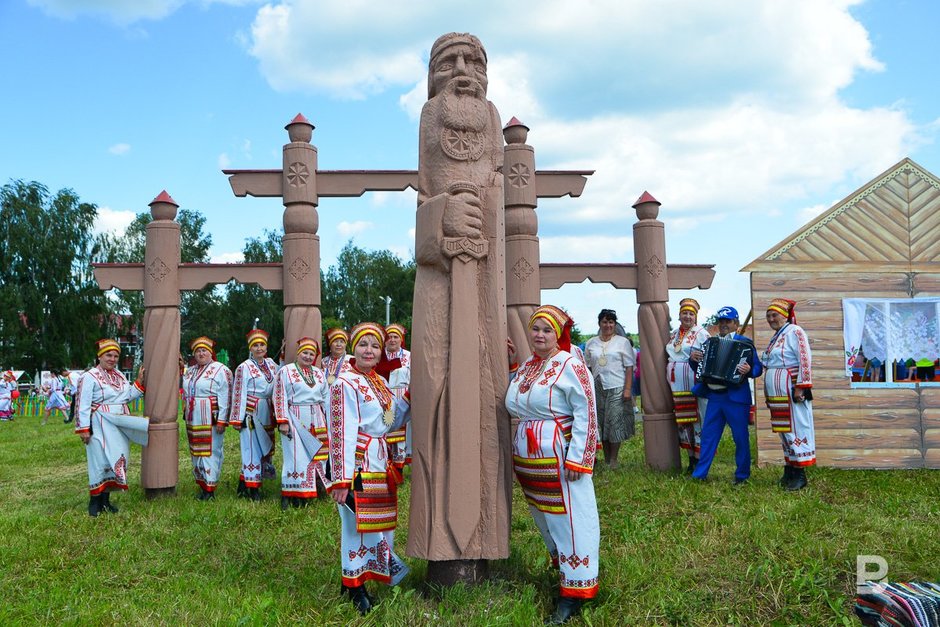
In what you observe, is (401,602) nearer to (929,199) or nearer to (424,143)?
(424,143)

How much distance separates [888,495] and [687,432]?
1.97 m

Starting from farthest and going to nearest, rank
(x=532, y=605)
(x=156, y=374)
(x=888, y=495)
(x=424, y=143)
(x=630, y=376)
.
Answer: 1. (x=630, y=376)
2. (x=156, y=374)
3. (x=888, y=495)
4. (x=424, y=143)
5. (x=532, y=605)

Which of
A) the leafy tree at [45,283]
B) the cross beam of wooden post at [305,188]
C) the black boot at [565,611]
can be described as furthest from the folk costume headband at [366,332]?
the leafy tree at [45,283]

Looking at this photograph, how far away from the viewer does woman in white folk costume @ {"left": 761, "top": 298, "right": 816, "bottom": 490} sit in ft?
22.0

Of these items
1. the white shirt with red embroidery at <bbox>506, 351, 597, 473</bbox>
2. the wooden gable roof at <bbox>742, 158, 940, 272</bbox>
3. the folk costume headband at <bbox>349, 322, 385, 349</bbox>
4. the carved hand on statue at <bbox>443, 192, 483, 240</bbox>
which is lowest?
the white shirt with red embroidery at <bbox>506, 351, 597, 473</bbox>

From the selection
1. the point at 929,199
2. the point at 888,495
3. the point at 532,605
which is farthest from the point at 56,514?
the point at 929,199

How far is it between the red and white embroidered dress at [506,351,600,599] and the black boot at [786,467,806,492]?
3.48 m

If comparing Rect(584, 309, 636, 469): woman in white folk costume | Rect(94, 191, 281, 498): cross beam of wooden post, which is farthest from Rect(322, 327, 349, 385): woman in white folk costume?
Rect(584, 309, 636, 469): woman in white folk costume

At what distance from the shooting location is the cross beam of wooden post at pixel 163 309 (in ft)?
24.6

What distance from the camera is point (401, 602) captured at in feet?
13.2

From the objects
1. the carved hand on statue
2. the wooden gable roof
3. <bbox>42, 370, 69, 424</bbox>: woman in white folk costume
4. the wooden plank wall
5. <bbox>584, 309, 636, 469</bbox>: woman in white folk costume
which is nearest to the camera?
the carved hand on statue

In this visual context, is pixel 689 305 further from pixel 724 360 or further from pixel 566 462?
pixel 566 462

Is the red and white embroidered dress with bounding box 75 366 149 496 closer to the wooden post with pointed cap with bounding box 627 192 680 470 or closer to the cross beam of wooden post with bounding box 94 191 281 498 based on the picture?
the cross beam of wooden post with bounding box 94 191 281 498

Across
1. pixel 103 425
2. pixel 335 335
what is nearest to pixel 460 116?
pixel 335 335
